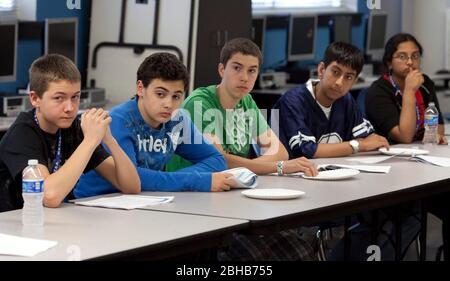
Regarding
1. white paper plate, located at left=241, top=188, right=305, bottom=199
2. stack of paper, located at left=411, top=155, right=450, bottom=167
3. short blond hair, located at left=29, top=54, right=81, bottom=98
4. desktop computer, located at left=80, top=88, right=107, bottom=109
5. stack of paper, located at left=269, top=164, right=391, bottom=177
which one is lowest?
white paper plate, located at left=241, top=188, right=305, bottom=199

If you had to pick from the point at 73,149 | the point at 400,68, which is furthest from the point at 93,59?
the point at 73,149

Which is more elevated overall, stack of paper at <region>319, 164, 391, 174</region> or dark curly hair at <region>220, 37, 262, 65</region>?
dark curly hair at <region>220, 37, 262, 65</region>

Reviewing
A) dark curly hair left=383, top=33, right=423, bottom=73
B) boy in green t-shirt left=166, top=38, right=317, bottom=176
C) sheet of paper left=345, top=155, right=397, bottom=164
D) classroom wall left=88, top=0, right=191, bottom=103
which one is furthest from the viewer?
classroom wall left=88, top=0, right=191, bottom=103

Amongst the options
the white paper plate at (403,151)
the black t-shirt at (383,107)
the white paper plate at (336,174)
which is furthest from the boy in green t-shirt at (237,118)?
the black t-shirt at (383,107)

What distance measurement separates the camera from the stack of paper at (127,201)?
3238 mm

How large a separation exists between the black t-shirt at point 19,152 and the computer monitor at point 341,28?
20.9ft

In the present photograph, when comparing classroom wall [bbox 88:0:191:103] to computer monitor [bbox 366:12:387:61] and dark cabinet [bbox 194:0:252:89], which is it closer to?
dark cabinet [bbox 194:0:252:89]

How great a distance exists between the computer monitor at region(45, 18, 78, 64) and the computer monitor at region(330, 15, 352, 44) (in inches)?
135

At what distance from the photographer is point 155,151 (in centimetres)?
377

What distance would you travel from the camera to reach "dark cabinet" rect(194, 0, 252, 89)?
23.0 feet

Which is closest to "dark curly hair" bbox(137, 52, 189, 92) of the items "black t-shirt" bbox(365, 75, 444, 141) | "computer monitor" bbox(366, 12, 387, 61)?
"black t-shirt" bbox(365, 75, 444, 141)

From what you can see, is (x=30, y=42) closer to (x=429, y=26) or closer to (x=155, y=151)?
(x=155, y=151)

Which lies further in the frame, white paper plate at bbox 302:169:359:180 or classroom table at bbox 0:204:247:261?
white paper plate at bbox 302:169:359:180
